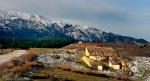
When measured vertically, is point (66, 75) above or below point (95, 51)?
below

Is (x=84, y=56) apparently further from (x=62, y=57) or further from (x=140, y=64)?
(x=140, y=64)

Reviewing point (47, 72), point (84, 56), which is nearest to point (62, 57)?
point (84, 56)

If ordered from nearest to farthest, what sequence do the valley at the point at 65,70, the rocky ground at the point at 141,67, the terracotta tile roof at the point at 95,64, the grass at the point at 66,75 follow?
the valley at the point at 65,70
the grass at the point at 66,75
the rocky ground at the point at 141,67
the terracotta tile roof at the point at 95,64

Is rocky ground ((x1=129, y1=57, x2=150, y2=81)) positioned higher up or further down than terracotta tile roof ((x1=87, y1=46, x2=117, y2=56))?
further down

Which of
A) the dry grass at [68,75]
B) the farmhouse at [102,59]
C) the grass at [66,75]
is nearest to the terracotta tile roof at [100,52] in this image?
the farmhouse at [102,59]

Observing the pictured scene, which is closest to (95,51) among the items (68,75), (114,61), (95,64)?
(114,61)

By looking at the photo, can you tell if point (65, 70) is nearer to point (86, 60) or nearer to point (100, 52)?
point (86, 60)

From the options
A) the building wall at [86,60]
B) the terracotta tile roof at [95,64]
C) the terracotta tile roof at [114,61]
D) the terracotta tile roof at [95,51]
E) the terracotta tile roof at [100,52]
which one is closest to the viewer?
the terracotta tile roof at [95,64]

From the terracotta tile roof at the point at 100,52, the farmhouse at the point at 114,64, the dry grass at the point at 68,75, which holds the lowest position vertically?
the dry grass at the point at 68,75

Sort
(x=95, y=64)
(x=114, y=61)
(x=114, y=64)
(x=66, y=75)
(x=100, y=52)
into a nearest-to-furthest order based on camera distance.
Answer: (x=66, y=75) < (x=95, y=64) < (x=114, y=64) < (x=114, y=61) < (x=100, y=52)

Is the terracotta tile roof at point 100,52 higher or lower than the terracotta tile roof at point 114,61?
higher

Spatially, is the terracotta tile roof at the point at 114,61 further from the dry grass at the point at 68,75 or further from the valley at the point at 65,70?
the dry grass at the point at 68,75

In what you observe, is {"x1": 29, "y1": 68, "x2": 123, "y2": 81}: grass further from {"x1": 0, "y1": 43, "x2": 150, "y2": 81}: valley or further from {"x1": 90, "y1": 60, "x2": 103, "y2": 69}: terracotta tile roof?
{"x1": 90, "y1": 60, "x2": 103, "y2": 69}: terracotta tile roof

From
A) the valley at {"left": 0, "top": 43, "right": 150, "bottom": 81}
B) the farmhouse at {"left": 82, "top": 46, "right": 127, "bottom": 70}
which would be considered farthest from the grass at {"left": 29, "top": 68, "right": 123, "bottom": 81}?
the farmhouse at {"left": 82, "top": 46, "right": 127, "bottom": 70}
